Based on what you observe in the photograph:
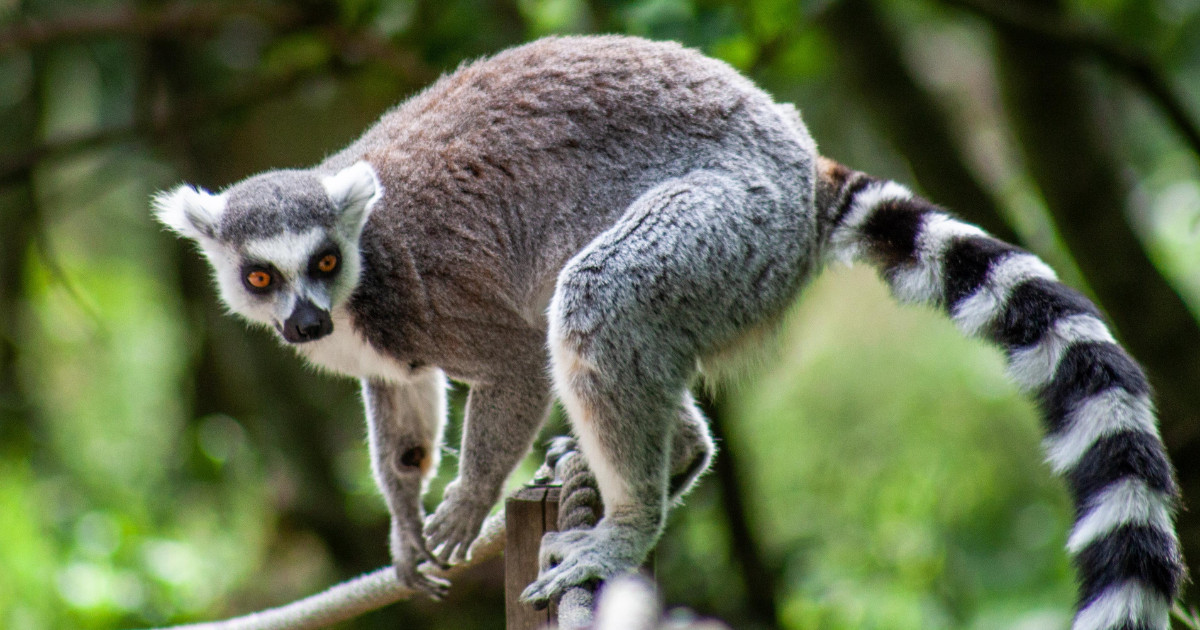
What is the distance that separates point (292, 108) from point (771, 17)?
15.2 feet

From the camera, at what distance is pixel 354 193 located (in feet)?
11.7

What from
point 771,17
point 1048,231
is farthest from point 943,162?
point 1048,231

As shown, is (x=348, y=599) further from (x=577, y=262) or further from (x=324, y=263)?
(x=577, y=262)

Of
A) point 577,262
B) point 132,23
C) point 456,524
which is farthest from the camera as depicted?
point 132,23

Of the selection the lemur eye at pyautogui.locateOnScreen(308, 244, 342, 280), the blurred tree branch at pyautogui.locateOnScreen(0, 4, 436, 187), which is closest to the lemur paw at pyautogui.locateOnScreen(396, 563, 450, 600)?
the lemur eye at pyautogui.locateOnScreen(308, 244, 342, 280)

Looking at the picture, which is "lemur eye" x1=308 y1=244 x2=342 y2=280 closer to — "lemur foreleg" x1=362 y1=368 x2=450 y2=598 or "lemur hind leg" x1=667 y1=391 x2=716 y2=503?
"lemur foreleg" x1=362 y1=368 x2=450 y2=598

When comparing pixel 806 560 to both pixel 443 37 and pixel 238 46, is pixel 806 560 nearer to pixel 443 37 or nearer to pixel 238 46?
pixel 443 37

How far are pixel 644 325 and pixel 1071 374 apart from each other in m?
1.26

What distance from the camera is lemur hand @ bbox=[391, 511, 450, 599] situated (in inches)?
147

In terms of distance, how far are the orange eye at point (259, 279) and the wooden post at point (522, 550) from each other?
118 centimetres

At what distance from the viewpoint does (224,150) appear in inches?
320

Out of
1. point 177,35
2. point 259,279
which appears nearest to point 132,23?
point 177,35

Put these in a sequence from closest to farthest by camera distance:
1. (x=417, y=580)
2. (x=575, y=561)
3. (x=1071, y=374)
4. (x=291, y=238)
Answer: (x=1071, y=374) < (x=575, y=561) < (x=291, y=238) < (x=417, y=580)

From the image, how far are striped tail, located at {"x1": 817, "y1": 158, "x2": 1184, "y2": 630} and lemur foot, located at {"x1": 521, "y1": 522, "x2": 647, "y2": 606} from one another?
1.24 meters
